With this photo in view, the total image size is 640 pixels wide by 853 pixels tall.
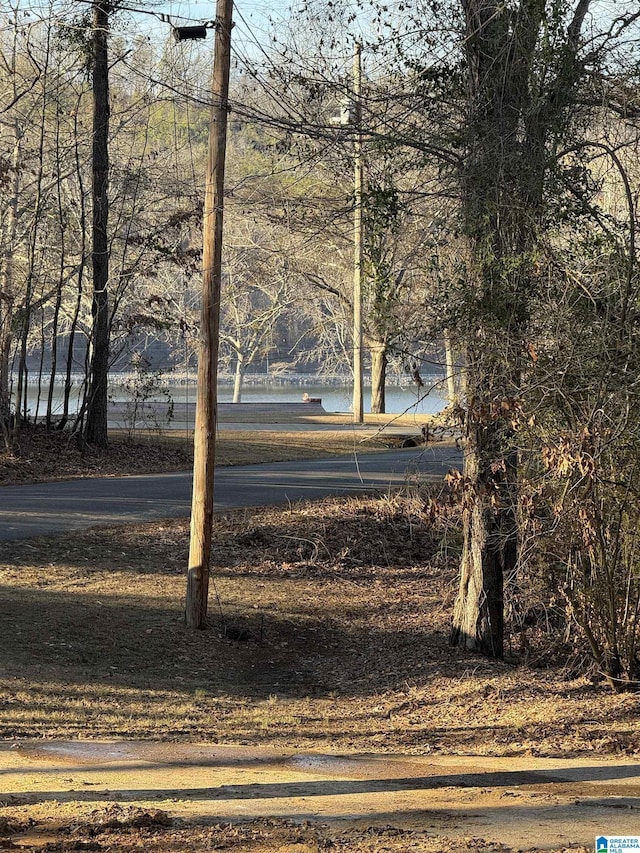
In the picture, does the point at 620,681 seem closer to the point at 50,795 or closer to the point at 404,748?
the point at 404,748

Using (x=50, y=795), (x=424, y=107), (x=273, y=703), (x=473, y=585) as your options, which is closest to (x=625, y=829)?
(x=50, y=795)

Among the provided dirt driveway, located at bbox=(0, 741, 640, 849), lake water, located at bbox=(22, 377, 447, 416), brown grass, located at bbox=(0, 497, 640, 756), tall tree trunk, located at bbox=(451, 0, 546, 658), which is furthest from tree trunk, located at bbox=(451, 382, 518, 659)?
lake water, located at bbox=(22, 377, 447, 416)

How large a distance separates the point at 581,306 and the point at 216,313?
4.12m

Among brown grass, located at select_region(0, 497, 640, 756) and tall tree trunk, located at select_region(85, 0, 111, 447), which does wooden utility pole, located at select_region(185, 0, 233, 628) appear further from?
tall tree trunk, located at select_region(85, 0, 111, 447)

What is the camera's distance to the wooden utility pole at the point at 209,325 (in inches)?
428

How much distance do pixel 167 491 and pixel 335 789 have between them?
1355cm

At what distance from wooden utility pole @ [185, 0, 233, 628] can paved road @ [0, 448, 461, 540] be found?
2966 millimetres

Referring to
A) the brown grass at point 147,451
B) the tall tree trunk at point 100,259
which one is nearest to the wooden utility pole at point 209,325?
the brown grass at point 147,451

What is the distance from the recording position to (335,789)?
6066mm

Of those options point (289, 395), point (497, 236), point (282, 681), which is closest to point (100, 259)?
point (282, 681)

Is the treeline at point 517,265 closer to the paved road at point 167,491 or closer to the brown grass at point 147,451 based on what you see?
the paved road at point 167,491

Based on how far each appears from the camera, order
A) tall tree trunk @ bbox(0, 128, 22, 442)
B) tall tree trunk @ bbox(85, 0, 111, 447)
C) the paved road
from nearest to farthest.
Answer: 1. the paved road
2. tall tree trunk @ bbox(0, 128, 22, 442)
3. tall tree trunk @ bbox(85, 0, 111, 447)

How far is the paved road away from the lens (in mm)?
16109

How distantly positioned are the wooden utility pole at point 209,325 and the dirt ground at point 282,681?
2.05 ft
